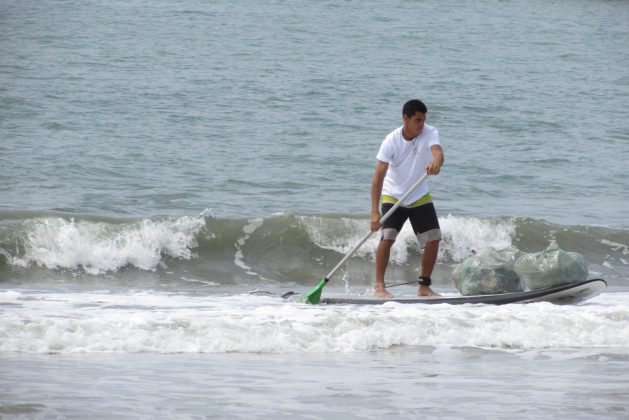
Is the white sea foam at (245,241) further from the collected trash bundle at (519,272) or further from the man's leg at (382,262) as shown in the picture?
the collected trash bundle at (519,272)

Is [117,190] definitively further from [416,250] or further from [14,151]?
[416,250]

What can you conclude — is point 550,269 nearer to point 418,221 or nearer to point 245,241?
point 418,221

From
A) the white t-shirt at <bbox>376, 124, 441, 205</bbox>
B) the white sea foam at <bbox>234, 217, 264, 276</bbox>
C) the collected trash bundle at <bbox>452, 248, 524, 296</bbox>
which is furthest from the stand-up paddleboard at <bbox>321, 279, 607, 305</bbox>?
the white sea foam at <bbox>234, 217, 264, 276</bbox>

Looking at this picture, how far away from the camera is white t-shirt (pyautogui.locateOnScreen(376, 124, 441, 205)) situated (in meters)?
8.24

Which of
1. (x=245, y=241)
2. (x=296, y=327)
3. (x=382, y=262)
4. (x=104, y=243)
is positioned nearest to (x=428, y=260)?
(x=382, y=262)

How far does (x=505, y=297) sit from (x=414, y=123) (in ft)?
5.07

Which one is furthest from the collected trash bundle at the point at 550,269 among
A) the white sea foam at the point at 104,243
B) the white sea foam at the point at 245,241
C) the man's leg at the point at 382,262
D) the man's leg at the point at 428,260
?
the white sea foam at the point at 104,243

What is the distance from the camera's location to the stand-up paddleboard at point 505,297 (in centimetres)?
834

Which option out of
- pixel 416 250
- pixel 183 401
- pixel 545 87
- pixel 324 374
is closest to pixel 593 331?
pixel 324 374

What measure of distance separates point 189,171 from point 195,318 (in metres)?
9.29

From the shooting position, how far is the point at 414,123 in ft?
26.7

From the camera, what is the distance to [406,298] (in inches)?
329

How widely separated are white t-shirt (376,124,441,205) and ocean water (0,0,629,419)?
1.01 m

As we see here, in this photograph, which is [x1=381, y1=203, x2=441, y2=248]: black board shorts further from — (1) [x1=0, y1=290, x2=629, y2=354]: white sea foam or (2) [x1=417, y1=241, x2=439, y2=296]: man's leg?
(1) [x1=0, y1=290, x2=629, y2=354]: white sea foam
